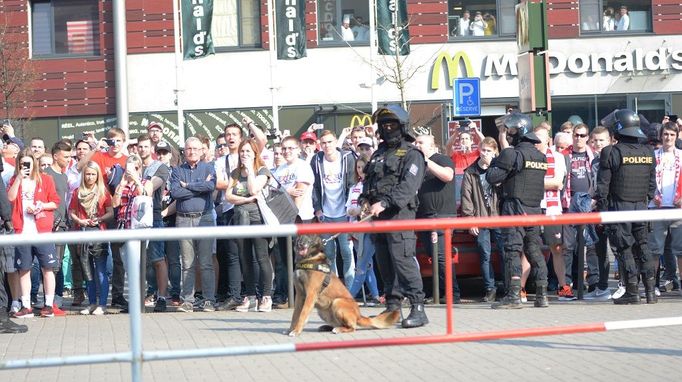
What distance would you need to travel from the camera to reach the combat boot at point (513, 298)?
38.7 ft

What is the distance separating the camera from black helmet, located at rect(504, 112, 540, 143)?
12.5 metres

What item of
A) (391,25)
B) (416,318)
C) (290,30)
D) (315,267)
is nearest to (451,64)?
(391,25)

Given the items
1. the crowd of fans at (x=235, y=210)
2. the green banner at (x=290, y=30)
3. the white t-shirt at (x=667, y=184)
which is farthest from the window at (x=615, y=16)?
the white t-shirt at (x=667, y=184)

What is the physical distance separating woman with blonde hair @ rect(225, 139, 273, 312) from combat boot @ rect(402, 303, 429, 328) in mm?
2731

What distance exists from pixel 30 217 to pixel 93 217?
27.4 inches

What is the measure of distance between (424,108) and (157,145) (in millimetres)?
18237

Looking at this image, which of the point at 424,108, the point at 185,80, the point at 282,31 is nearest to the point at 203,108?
the point at 185,80

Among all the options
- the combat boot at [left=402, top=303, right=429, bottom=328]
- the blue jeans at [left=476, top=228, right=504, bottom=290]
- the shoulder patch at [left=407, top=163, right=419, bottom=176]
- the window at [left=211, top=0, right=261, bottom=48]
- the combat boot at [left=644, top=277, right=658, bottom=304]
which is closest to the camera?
the combat boot at [left=402, top=303, right=429, bottom=328]

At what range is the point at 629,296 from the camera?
38.5ft

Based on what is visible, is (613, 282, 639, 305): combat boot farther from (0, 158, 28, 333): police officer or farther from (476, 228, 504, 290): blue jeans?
(0, 158, 28, 333): police officer

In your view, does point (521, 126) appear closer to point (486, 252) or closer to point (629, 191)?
point (629, 191)

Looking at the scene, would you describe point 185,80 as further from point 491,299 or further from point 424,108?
point 491,299

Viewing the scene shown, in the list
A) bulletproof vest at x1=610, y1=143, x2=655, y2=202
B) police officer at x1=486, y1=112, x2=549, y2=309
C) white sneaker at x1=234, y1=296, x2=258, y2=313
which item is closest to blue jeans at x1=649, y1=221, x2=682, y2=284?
bulletproof vest at x1=610, y1=143, x2=655, y2=202

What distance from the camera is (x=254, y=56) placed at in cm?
3203
